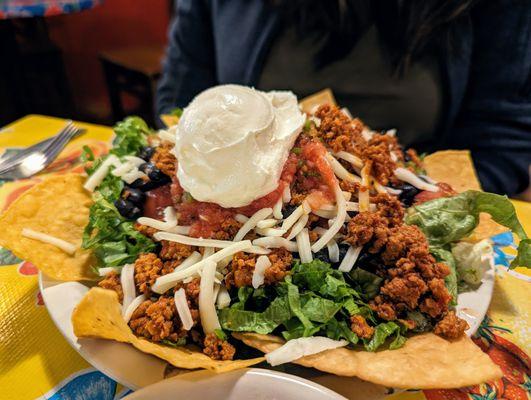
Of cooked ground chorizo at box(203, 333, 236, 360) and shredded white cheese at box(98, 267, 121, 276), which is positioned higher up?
shredded white cheese at box(98, 267, 121, 276)

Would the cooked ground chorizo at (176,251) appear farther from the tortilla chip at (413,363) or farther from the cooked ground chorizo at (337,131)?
the cooked ground chorizo at (337,131)

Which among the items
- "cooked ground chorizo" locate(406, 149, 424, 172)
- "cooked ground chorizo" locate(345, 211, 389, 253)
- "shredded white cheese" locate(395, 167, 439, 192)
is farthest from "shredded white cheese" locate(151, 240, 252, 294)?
"cooked ground chorizo" locate(406, 149, 424, 172)

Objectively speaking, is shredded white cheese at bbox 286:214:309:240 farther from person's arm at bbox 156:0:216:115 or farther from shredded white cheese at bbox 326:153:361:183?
person's arm at bbox 156:0:216:115

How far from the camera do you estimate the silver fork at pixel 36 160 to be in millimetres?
2135

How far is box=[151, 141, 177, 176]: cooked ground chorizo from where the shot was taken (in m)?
1.63

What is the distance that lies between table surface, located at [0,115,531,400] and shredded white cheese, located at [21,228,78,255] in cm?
19

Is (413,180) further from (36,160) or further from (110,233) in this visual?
(36,160)

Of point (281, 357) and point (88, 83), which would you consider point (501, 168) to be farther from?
point (88, 83)

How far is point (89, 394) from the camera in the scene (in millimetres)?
1191

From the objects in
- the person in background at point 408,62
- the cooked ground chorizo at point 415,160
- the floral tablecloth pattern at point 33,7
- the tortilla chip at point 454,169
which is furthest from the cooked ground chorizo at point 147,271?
the floral tablecloth pattern at point 33,7

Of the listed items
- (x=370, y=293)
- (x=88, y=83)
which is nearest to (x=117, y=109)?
(x=88, y=83)

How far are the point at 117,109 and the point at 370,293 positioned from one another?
193 inches

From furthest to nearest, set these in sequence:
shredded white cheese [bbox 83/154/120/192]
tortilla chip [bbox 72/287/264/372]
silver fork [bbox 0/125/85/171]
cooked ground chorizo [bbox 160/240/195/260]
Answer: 1. silver fork [bbox 0/125/85/171]
2. shredded white cheese [bbox 83/154/120/192]
3. cooked ground chorizo [bbox 160/240/195/260]
4. tortilla chip [bbox 72/287/264/372]

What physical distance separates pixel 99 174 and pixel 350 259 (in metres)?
1.07
